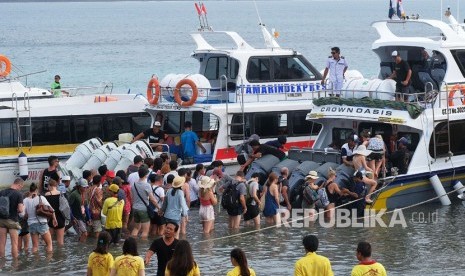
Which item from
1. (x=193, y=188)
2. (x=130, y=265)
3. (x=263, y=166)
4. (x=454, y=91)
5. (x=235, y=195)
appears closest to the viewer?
(x=130, y=265)

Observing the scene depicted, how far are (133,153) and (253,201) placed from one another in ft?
14.6

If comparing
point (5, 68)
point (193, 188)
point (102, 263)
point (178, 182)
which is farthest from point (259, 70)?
point (102, 263)

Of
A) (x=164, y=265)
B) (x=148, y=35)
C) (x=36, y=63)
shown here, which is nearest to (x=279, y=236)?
(x=164, y=265)

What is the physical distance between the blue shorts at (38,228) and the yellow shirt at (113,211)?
3.55ft

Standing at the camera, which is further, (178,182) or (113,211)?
(113,211)

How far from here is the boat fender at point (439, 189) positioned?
26.0 meters

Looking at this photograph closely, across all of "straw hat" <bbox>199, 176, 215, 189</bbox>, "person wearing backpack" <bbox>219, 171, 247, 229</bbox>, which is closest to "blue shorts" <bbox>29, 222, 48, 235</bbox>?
"straw hat" <bbox>199, 176, 215, 189</bbox>

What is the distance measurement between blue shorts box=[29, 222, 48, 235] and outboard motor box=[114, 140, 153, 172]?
551 centimetres

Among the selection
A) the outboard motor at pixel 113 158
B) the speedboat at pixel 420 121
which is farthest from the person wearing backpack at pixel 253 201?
the outboard motor at pixel 113 158

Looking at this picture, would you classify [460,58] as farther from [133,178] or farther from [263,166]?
[133,178]

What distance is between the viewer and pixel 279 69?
31469 millimetres

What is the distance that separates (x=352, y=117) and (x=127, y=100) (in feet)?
26.0

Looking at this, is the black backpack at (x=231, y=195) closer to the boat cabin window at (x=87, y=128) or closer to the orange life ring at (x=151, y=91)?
the orange life ring at (x=151, y=91)

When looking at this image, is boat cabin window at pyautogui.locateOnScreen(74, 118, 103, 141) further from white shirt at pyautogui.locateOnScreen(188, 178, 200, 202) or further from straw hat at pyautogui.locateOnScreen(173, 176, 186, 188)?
straw hat at pyautogui.locateOnScreen(173, 176, 186, 188)
